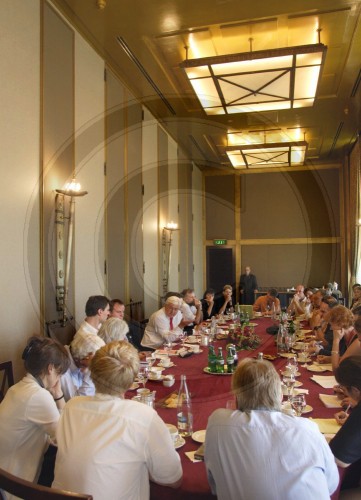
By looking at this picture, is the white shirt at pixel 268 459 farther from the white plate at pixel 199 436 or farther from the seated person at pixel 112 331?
the seated person at pixel 112 331

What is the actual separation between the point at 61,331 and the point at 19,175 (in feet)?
5.88

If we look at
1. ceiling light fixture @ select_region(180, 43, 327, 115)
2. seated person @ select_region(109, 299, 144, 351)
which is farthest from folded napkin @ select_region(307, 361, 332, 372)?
ceiling light fixture @ select_region(180, 43, 327, 115)

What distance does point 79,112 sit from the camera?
547cm

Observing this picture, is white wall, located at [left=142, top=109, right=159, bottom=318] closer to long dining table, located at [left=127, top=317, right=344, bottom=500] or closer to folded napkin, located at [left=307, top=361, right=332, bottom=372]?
long dining table, located at [left=127, top=317, right=344, bottom=500]

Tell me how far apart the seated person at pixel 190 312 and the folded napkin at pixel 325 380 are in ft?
11.1

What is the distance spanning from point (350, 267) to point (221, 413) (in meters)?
10.8

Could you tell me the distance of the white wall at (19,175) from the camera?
3.93m

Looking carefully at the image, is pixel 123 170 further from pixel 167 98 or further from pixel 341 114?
pixel 341 114

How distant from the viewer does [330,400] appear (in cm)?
269

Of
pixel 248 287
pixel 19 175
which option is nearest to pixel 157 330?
pixel 19 175

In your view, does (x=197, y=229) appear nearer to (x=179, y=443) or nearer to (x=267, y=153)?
(x=267, y=153)

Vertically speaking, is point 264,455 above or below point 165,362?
above

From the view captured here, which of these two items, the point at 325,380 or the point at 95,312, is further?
the point at 95,312

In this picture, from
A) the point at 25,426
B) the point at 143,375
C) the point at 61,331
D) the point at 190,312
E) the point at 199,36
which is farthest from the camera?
the point at 190,312
